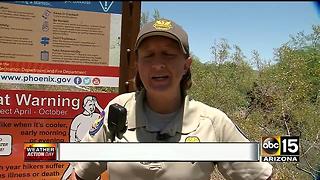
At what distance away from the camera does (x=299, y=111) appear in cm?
233

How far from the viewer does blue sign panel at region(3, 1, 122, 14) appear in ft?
6.69

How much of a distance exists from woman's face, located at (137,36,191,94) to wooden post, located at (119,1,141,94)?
0.83 meters

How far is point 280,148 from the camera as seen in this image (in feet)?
4.78

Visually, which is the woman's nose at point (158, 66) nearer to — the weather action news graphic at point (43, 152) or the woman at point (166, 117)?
the woman at point (166, 117)

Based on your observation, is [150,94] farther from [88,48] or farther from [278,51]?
[278,51]

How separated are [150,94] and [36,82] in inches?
36.3

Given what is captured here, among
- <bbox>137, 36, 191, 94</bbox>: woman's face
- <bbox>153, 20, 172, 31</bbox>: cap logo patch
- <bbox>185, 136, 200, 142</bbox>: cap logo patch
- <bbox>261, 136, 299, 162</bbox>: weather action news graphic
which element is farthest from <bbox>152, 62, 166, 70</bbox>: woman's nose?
<bbox>261, 136, 299, 162</bbox>: weather action news graphic

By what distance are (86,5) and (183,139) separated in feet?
3.44

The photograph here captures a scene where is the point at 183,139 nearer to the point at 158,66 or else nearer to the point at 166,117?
the point at 166,117

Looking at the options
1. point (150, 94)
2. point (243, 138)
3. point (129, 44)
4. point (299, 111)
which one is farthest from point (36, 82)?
point (299, 111)

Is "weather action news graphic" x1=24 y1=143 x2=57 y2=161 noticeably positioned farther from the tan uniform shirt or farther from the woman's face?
the woman's face

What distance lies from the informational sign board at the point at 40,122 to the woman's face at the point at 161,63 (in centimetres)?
91

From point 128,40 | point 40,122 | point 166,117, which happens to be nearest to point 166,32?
point 166,117

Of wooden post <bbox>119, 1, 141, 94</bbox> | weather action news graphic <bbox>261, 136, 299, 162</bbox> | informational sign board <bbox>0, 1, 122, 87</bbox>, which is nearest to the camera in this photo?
weather action news graphic <bbox>261, 136, 299, 162</bbox>
